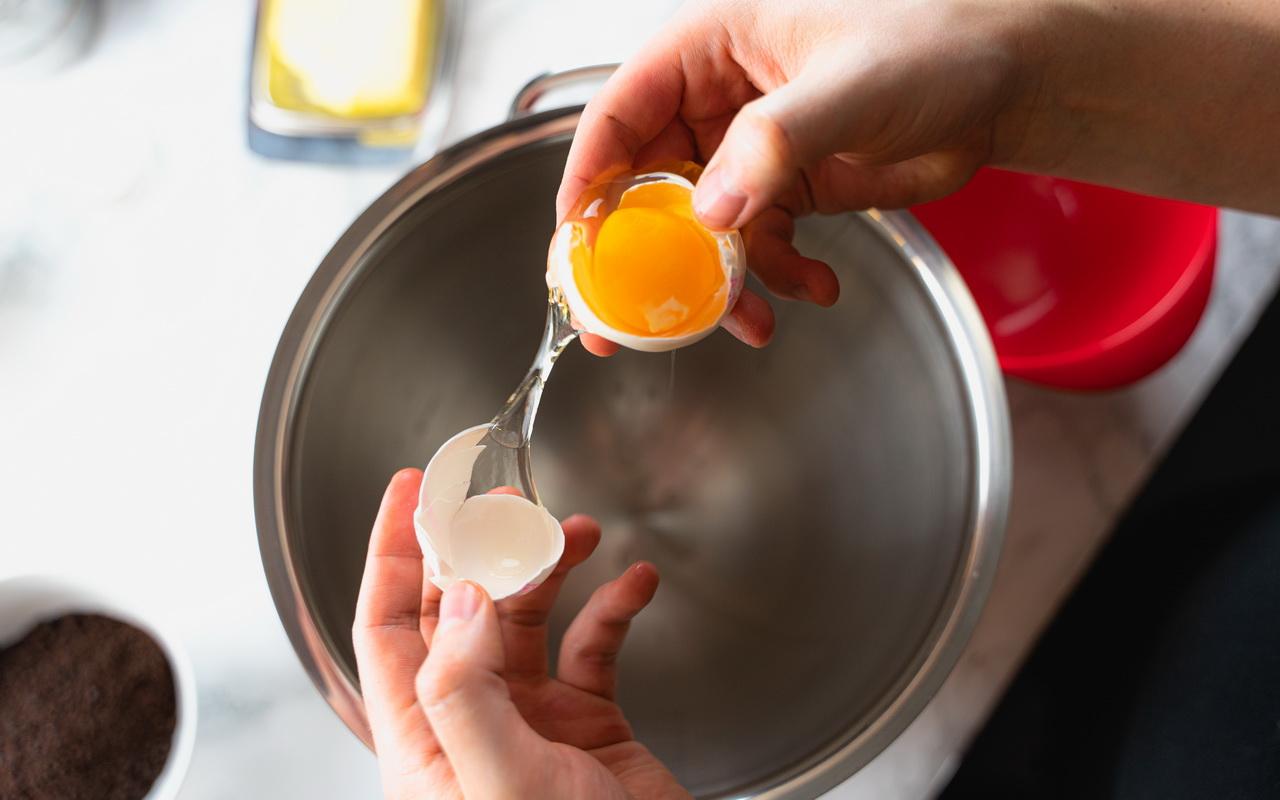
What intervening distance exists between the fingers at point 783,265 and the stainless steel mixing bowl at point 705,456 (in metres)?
0.06

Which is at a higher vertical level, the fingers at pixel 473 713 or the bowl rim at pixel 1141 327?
the fingers at pixel 473 713

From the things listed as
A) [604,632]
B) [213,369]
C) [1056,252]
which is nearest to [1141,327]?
[1056,252]

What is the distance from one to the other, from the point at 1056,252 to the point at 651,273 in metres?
0.67

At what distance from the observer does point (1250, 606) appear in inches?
39.4

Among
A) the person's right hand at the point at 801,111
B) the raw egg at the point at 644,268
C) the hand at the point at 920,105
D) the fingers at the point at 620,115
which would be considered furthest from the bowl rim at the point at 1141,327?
the fingers at the point at 620,115

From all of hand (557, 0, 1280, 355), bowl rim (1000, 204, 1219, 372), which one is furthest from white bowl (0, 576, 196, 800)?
bowl rim (1000, 204, 1219, 372)

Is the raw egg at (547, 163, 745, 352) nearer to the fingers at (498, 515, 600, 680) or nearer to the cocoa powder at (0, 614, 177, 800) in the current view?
the fingers at (498, 515, 600, 680)

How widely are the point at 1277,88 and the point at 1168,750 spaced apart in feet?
2.21

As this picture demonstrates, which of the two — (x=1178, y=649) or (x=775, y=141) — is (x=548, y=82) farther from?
(x=1178, y=649)

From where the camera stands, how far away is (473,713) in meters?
0.59

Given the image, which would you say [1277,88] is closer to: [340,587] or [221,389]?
[340,587]

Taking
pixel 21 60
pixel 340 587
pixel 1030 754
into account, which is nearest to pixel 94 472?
pixel 340 587

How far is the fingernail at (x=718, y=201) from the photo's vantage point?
26.8 inches

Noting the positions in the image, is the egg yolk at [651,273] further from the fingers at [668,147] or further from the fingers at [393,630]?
the fingers at [393,630]
